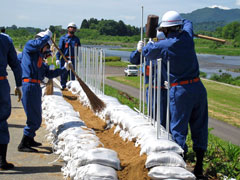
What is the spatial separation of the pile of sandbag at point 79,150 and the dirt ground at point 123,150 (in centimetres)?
15

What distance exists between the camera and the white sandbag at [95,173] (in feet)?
13.5

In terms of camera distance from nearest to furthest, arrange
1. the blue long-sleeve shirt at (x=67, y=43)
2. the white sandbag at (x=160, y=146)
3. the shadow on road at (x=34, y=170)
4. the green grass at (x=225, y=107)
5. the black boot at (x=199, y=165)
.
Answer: the white sandbag at (x=160, y=146)
the black boot at (x=199, y=165)
the shadow on road at (x=34, y=170)
the blue long-sleeve shirt at (x=67, y=43)
the green grass at (x=225, y=107)

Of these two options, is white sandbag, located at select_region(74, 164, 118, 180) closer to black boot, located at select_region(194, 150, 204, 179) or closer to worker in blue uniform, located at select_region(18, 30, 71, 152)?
black boot, located at select_region(194, 150, 204, 179)

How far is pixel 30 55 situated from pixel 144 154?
269cm

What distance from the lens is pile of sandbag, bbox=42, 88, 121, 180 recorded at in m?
4.27

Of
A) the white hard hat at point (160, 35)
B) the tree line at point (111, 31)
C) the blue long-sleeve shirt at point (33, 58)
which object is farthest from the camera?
the tree line at point (111, 31)

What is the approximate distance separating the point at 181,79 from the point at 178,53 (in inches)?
13.9

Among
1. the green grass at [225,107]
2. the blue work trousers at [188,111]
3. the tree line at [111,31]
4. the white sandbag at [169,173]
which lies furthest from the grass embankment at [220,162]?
the tree line at [111,31]

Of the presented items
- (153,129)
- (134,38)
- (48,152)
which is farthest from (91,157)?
(134,38)

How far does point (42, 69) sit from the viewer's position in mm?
6367

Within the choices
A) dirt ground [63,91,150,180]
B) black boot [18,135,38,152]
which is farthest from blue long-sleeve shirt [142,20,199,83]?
black boot [18,135,38,152]

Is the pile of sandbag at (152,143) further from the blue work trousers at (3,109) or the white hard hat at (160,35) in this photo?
the blue work trousers at (3,109)

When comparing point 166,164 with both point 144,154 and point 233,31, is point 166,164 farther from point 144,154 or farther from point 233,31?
point 233,31

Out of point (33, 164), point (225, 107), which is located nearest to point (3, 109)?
point (33, 164)
